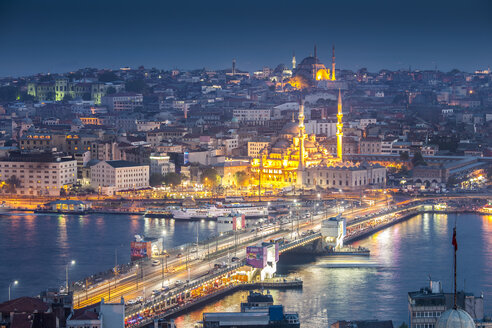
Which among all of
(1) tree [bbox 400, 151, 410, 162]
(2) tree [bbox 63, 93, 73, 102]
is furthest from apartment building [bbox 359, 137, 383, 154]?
(2) tree [bbox 63, 93, 73, 102]

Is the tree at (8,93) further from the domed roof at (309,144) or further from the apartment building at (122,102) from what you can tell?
the domed roof at (309,144)

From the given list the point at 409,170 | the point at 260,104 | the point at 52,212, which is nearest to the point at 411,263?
the point at 52,212

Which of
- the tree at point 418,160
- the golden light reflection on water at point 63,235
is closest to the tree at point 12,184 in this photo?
the golden light reflection on water at point 63,235

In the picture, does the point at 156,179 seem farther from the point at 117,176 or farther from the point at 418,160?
the point at 418,160

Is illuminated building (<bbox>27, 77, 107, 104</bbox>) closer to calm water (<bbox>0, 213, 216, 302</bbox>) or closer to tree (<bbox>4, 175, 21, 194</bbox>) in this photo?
tree (<bbox>4, 175, 21, 194</bbox>)

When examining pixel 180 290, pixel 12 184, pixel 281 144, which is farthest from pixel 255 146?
pixel 180 290
